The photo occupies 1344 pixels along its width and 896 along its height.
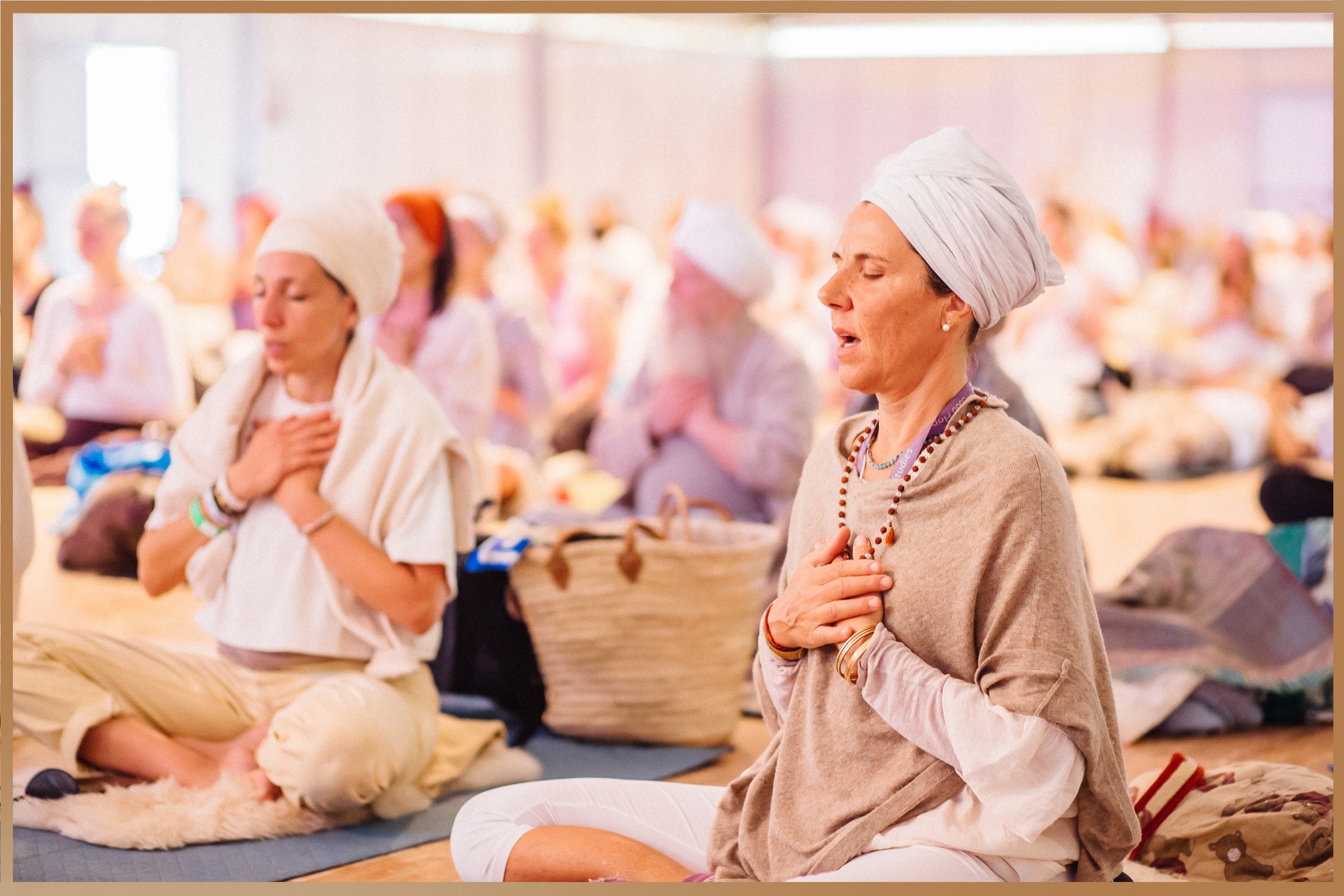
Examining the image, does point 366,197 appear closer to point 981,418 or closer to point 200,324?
point 981,418

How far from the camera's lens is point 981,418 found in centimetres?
178

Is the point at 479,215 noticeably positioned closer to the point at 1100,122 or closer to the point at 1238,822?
the point at 1238,822

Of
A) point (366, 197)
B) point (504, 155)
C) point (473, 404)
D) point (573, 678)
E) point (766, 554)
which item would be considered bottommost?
point (573, 678)

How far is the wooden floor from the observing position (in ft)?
9.41

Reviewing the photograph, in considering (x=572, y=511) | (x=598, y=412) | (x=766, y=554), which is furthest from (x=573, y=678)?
(x=598, y=412)

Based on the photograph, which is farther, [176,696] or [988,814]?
[176,696]

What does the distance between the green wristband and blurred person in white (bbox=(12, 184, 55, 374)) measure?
4547mm

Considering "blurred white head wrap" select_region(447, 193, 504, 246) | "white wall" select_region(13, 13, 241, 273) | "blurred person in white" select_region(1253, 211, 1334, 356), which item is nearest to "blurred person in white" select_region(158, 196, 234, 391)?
"white wall" select_region(13, 13, 241, 273)

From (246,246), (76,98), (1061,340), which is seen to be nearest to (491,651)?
(76,98)

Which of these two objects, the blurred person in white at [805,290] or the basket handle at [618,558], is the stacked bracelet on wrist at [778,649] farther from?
the blurred person in white at [805,290]

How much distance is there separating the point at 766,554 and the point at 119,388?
3877mm

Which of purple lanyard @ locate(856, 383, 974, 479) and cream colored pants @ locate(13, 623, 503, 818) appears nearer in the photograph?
purple lanyard @ locate(856, 383, 974, 479)

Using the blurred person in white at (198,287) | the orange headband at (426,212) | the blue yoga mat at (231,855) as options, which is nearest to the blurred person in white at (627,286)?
the blurred person in white at (198,287)

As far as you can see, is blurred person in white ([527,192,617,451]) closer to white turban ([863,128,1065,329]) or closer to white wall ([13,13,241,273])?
white wall ([13,13,241,273])
